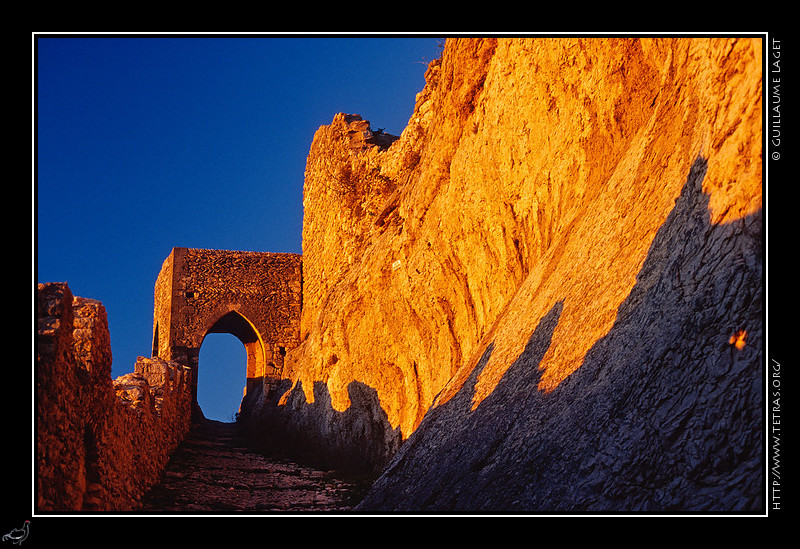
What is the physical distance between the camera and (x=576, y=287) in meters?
4.64

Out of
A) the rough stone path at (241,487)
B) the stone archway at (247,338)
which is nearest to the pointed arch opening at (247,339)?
the stone archway at (247,338)

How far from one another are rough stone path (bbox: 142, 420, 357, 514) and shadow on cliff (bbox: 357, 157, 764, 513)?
109 inches

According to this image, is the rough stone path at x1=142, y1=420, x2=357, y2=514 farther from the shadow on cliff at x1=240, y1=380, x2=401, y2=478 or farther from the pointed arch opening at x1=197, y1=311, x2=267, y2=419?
the pointed arch opening at x1=197, y1=311, x2=267, y2=419

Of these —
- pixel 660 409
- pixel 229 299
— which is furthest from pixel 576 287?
pixel 229 299

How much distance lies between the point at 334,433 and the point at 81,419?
6383 mm

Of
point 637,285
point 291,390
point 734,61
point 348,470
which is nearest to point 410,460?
point 637,285

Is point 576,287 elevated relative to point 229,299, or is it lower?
lower

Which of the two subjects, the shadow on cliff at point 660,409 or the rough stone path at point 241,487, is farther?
the rough stone path at point 241,487

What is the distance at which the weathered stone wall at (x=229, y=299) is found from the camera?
66.3ft
